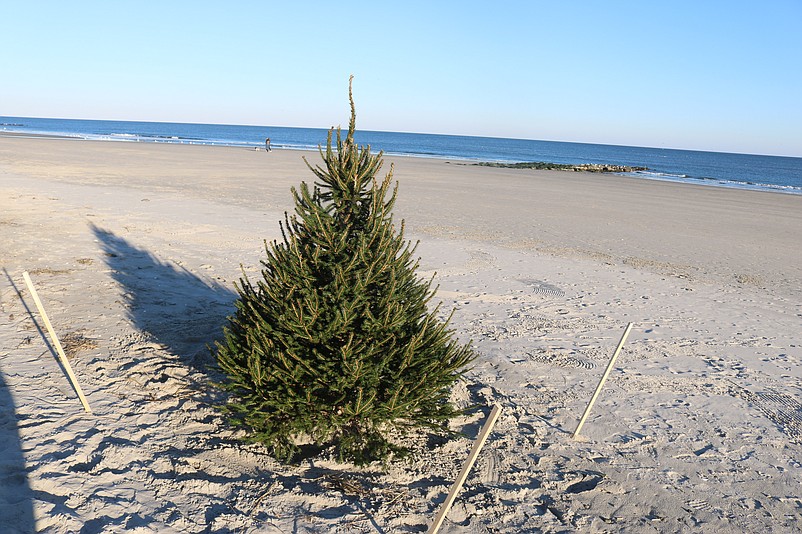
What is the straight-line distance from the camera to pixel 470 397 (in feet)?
18.6

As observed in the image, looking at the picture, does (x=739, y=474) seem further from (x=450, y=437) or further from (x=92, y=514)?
(x=92, y=514)

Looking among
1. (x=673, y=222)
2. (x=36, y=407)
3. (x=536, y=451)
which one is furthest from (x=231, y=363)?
(x=673, y=222)

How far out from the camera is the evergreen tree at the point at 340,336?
13.3ft

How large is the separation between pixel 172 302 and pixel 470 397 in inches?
172

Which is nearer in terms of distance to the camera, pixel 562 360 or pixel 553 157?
pixel 562 360

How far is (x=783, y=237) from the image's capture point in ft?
60.0

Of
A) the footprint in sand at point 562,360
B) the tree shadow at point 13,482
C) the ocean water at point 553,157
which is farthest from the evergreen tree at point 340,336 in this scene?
the ocean water at point 553,157

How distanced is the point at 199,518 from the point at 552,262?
386 inches

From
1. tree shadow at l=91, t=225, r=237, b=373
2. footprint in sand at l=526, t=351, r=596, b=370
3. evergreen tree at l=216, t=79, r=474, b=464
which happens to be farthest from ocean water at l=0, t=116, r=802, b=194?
evergreen tree at l=216, t=79, r=474, b=464

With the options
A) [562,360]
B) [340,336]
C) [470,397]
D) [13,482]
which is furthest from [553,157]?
[13,482]

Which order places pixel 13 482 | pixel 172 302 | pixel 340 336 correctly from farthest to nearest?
pixel 172 302 < pixel 340 336 < pixel 13 482

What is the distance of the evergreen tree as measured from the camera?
13.3 feet

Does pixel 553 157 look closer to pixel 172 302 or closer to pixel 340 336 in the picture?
pixel 172 302

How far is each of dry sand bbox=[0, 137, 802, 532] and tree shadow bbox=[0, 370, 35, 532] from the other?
1 centimetres
